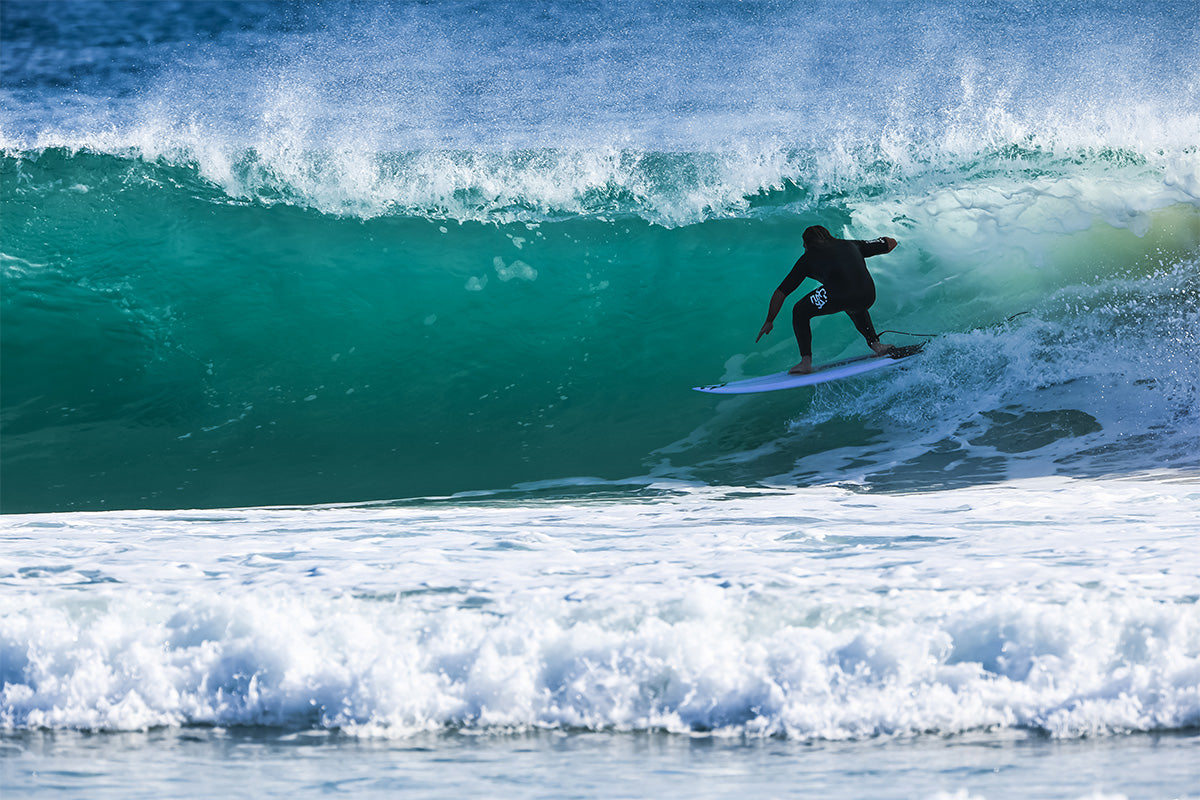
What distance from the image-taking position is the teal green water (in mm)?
6828

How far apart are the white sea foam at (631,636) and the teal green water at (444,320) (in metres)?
2.41

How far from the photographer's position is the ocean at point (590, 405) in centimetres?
288

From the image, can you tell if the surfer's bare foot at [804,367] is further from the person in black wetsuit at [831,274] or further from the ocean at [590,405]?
the ocean at [590,405]

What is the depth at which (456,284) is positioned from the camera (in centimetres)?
812

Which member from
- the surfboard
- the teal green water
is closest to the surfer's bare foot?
the surfboard

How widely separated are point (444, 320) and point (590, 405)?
4.64 feet

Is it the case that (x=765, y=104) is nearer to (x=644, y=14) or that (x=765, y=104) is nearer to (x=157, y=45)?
(x=644, y=14)

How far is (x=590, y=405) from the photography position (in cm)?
733

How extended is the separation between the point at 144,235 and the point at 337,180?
152 centimetres

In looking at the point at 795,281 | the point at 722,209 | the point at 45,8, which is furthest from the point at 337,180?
the point at 45,8

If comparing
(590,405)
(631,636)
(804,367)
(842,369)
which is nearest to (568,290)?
(590,405)

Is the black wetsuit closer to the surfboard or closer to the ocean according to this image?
the surfboard

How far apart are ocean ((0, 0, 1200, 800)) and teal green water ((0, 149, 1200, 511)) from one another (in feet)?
0.12

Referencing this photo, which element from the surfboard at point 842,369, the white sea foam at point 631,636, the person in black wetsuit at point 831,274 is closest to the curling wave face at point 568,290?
the surfboard at point 842,369
